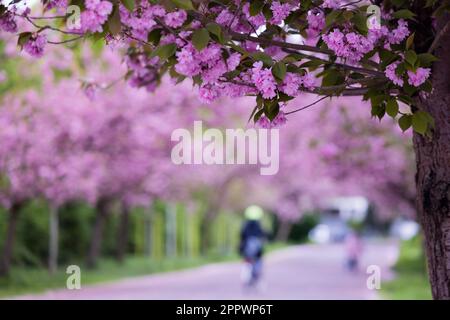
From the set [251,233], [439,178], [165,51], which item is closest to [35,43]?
[165,51]

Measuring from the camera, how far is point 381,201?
28.1 m

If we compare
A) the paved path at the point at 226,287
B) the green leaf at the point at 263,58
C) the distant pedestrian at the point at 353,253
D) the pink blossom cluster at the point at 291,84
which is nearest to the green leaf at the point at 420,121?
the pink blossom cluster at the point at 291,84

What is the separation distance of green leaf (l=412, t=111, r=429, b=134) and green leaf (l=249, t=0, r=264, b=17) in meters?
1.34

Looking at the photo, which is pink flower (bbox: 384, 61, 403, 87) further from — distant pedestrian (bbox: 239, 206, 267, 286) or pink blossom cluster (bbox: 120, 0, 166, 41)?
distant pedestrian (bbox: 239, 206, 267, 286)

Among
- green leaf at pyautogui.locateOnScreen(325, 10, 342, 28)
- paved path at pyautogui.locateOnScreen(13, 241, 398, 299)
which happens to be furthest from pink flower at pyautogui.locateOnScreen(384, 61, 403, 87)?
paved path at pyautogui.locateOnScreen(13, 241, 398, 299)

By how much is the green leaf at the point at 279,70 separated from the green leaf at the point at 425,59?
0.99 m

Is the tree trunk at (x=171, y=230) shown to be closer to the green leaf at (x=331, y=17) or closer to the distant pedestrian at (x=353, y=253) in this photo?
the distant pedestrian at (x=353, y=253)

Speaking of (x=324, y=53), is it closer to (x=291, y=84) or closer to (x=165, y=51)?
(x=291, y=84)

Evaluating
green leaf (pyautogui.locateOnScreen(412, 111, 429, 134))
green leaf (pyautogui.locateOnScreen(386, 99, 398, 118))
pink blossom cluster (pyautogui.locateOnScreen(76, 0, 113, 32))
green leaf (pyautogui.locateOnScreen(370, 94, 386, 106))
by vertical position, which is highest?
pink blossom cluster (pyautogui.locateOnScreen(76, 0, 113, 32))

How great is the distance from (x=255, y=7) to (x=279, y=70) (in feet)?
2.02

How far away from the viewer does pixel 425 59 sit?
5.21m

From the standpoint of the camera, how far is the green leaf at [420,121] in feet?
17.0

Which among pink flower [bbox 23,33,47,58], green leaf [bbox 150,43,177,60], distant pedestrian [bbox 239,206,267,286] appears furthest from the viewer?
distant pedestrian [bbox 239,206,267,286]

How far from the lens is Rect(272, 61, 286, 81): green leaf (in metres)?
4.99
